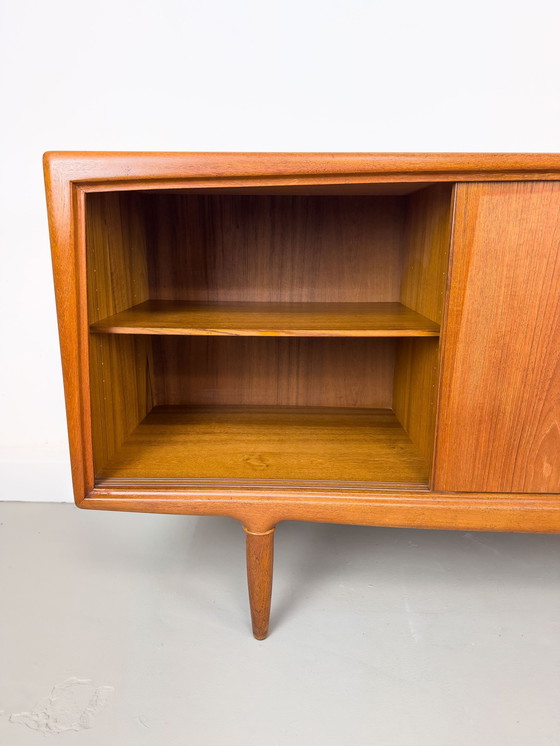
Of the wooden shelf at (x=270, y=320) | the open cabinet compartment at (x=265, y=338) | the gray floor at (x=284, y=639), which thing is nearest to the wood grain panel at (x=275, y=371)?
the open cabinet compartment at (x=265, y=338)

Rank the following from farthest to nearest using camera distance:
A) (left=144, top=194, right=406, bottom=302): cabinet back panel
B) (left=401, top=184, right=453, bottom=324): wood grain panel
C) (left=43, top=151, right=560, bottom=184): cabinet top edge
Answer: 1. (left=144, top=194, right=406, bottom=302): cabinet back panel
2. (left=401, top=184, right=453, bottom=324): wood grain panel
3. (left=43, top=151, right=560, bottom=184): cabinet top edge

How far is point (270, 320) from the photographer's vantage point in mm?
983

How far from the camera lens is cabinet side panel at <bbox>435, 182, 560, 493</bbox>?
0.79 metres

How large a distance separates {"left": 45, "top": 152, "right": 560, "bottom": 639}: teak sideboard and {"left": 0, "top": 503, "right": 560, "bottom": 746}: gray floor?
0.13 meters

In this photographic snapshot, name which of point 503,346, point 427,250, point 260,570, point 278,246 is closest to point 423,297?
point 427,250

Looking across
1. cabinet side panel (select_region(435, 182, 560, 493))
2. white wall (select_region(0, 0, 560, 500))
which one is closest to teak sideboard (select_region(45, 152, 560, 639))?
cabinet side panel (select_region(435, 182, 560, 493))

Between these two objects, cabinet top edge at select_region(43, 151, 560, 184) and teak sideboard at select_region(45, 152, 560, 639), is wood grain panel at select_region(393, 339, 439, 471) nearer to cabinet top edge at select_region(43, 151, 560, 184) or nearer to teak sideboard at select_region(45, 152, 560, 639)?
teak sideboard at select_region(45, 152, 560, 639)

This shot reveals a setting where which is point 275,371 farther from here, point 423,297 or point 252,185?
point 252,185

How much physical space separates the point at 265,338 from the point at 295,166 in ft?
→ 1.72

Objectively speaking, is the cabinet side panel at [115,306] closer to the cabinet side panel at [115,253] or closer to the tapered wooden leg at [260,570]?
the cabinet side panel at [115,253]

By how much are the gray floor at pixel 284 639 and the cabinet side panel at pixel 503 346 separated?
0.30 metres
